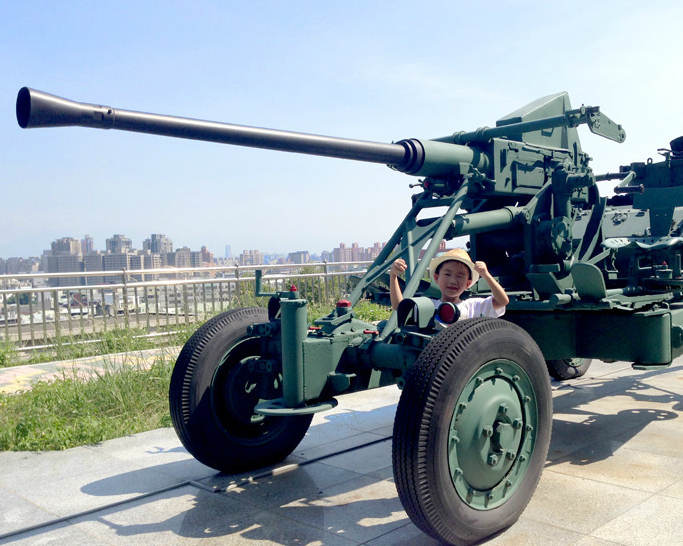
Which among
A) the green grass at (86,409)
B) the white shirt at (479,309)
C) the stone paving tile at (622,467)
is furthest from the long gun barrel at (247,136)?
the green grass at (86,409)

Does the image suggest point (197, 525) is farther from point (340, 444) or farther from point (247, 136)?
point (247, 136)

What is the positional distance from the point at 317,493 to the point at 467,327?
1.51 m

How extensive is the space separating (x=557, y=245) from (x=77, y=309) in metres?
7.75

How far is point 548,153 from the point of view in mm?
5555

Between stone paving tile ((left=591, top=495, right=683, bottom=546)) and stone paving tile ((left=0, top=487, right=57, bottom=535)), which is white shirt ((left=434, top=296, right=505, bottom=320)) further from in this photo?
stone paving tile ((left=0, top=487, right=57, bottom=535))

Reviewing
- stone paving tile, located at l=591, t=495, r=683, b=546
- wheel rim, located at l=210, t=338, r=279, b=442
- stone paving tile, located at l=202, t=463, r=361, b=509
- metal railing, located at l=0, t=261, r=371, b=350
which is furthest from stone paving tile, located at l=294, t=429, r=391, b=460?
metal railing, located at l=0, t=261, r=371, b=350

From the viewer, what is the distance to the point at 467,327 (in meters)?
3.40

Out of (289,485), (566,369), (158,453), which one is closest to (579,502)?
(289,485)

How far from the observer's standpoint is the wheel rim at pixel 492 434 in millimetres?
3340

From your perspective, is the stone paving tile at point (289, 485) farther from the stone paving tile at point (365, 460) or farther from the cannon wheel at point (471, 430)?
the cannon wheel at point (471, 430)

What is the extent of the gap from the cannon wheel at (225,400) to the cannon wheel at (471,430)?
4.15 ft

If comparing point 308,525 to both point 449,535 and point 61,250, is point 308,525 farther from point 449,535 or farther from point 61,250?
point 61,250

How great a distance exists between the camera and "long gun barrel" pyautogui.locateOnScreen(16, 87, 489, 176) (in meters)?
3.04

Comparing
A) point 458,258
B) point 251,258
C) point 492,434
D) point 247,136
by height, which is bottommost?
point 492,434
